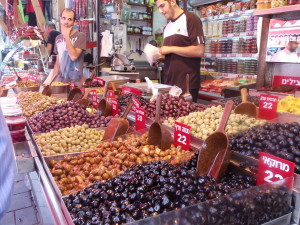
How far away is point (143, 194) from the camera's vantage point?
1241 mm

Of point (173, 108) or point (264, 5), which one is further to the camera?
point (264, 5)

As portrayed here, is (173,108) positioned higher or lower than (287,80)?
lower

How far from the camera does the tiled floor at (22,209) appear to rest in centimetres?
266

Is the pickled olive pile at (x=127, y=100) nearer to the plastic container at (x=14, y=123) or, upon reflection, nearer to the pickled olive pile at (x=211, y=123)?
the pickled olive pile at (x=211, y=123)

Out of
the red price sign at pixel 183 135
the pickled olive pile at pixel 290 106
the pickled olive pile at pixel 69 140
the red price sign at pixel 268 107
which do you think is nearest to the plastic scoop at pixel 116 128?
the pickled olive pile at pixel 69 140

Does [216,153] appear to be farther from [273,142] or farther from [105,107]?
[105,107]

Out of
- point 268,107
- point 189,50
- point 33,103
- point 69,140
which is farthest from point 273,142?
point 33,103

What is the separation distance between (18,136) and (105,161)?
0.89 meters

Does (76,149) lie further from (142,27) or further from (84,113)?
(142,27)

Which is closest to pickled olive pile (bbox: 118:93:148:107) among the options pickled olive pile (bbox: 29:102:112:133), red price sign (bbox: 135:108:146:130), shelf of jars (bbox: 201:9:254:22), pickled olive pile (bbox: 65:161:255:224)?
pickled olive pile (bbox: 29:102:112:133)

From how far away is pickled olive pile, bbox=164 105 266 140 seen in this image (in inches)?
81.6

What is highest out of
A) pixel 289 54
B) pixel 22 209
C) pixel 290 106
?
pixel 289 54

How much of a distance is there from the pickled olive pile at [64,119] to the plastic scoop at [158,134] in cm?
74

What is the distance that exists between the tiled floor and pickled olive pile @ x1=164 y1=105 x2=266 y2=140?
5.10 ft
